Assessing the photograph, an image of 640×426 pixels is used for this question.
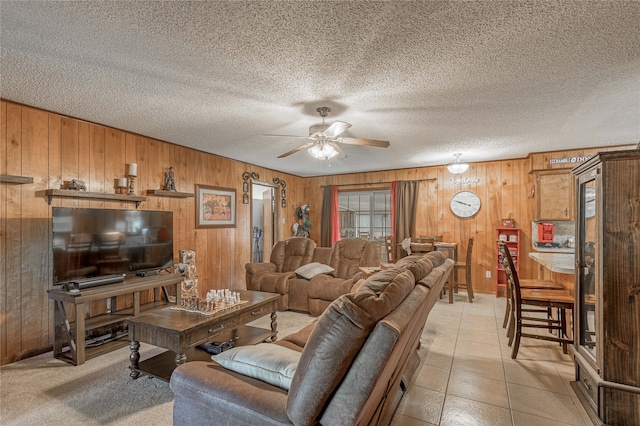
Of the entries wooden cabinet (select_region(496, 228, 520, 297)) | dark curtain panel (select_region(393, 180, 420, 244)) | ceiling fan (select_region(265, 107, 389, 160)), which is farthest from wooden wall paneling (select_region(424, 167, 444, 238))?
ceiling fan (select_region(265, 107, 389, 160))

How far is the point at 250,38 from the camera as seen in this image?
193 cm

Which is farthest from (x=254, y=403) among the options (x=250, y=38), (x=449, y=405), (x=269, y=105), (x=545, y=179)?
(x=545, y=179)

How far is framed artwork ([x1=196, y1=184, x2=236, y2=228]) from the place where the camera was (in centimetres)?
485

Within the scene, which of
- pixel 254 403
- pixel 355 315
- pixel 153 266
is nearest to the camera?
pixel 355 315

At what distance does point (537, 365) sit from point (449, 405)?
1206 millimetres

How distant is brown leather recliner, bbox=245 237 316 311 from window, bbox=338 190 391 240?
2.41 meters

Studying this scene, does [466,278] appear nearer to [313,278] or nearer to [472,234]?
[472,234]

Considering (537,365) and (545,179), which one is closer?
(537,365)

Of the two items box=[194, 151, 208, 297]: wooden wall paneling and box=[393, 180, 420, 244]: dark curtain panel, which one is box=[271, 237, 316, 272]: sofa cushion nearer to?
box=[194, 151, 208, 297]: wooden wall paneling

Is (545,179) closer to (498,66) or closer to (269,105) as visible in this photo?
(498,66)

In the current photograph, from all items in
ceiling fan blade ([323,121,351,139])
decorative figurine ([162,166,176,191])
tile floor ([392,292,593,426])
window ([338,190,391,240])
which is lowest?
tile floor ([392,292,593,426])

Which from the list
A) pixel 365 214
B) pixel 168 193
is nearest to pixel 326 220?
pixel 365 214

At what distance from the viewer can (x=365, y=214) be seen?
7172 mm

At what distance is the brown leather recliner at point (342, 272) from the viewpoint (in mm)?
4039
